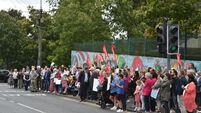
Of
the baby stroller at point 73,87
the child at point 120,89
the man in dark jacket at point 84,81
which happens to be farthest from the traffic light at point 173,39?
the baby stroller at point 73,87

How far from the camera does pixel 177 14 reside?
22.1m

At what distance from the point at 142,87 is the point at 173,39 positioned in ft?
11.8

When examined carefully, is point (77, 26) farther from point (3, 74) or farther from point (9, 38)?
point (9, 38)

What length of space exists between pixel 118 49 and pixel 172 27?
1533 cm

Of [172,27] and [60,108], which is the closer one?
[172,27]

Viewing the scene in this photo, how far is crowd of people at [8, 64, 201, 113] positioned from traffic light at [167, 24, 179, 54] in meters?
0.97

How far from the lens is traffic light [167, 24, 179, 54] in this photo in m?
12.2

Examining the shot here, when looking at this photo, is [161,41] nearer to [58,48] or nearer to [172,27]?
[172,27]

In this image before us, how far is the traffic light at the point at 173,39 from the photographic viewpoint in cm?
1223

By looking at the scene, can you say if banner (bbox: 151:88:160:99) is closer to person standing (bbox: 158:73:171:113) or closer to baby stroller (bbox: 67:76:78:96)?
person standing (bbox: 158:73:171:113)

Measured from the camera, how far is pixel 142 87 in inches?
602

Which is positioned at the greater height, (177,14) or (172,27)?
(177,14)

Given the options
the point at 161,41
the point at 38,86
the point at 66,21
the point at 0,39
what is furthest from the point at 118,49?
the point at 0,39

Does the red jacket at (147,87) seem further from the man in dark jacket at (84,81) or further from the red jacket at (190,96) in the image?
the man in dark jacket at (84,81)
